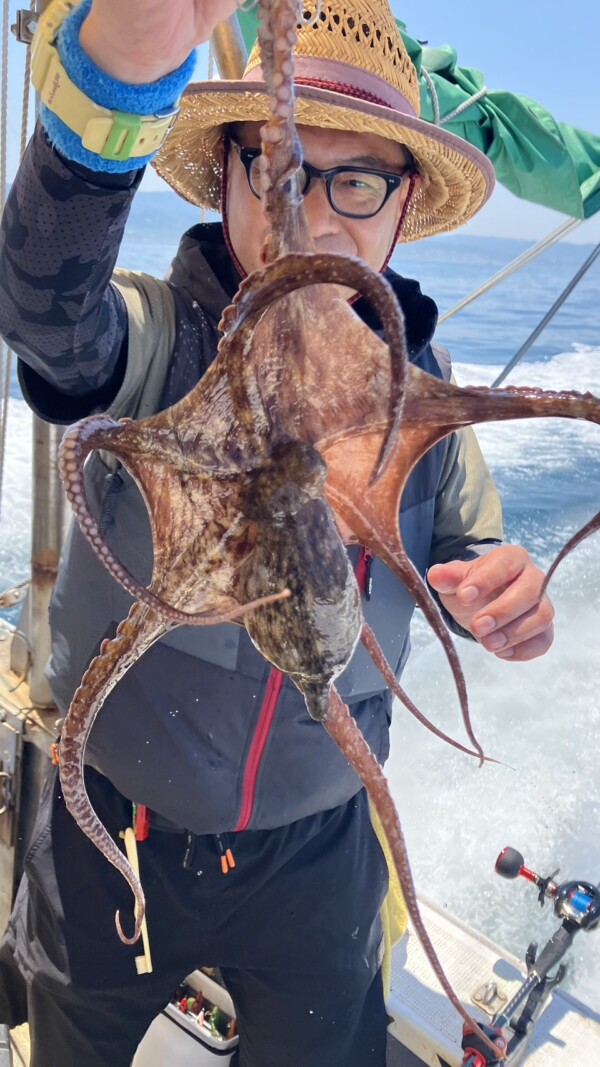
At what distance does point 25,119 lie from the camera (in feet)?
8.11

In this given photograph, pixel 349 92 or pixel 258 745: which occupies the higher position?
pixel 349 92

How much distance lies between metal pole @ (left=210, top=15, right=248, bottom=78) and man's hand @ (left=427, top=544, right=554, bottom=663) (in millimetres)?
1396

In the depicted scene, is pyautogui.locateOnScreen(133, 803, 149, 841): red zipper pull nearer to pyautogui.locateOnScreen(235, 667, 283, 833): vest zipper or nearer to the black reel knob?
pyautogui.locateOnScreen(235, 667, 283, 833): vest zipper

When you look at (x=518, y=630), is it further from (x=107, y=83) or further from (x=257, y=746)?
(x=107, y=83)

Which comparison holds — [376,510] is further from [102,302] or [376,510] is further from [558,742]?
[558,742]

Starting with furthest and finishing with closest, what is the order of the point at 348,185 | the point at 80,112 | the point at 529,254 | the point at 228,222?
1. the point at 529,254
2. the point at 228,222
3. the point at 348,185
4. the point at 80,112

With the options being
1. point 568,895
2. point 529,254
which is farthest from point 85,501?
point 529,254

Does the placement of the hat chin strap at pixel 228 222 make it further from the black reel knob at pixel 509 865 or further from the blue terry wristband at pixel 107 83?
the black reel knob at pixel 509 865

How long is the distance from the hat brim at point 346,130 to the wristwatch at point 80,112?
1.54 feet

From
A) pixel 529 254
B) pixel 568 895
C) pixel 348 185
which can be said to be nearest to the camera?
pixel 348 185

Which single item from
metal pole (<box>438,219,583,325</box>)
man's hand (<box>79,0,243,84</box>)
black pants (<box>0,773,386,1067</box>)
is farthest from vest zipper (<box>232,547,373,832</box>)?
metal pole (<box>438,219,583,325</box>)

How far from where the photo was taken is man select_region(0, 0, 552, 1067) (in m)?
1.28

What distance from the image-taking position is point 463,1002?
2633 mm

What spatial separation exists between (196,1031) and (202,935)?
938 millimetres
